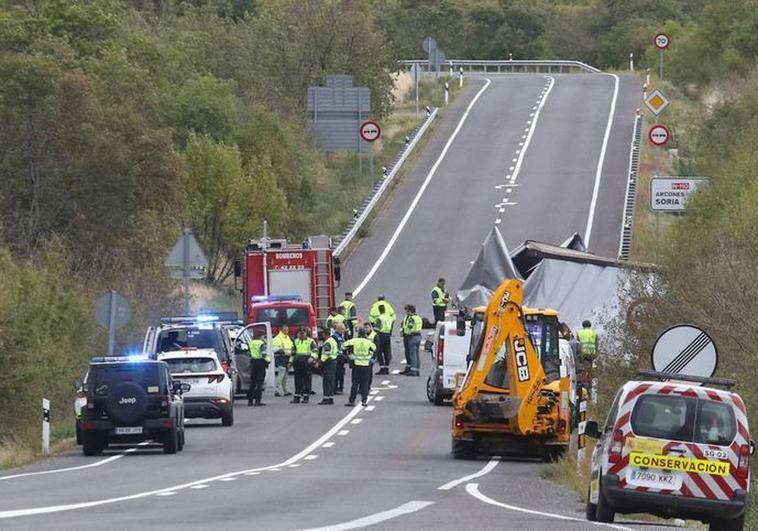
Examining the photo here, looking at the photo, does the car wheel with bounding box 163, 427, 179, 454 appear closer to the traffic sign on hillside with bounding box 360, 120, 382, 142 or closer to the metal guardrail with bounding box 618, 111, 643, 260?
the metal guardrail with bounding box 618, 111, 643, 260

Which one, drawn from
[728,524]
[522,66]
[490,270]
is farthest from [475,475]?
[522,66]

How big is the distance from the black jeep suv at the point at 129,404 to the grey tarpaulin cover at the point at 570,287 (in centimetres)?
1511

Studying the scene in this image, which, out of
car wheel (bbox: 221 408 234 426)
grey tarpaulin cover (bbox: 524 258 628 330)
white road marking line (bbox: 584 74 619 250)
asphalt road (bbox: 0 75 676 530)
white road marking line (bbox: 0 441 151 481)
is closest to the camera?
asphalt road (bbox: 0 75 676 530)

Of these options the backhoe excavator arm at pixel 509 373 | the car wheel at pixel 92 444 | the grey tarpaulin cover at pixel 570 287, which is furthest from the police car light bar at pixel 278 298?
the backhoe excavator arm at pixel 509 373

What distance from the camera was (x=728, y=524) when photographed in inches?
748

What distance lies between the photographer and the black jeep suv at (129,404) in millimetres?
30016

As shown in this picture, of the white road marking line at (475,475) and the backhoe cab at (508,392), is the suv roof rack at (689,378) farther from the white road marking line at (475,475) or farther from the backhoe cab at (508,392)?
the backhoe cab at (508,392)

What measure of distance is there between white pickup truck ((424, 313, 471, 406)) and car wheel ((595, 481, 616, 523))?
17011 mm

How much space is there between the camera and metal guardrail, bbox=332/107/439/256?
59.2m

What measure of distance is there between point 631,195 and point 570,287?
1884 cm

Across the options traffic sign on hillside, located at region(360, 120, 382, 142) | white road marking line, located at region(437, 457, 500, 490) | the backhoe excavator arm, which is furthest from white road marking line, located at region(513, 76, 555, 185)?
the backhoe excavator arm

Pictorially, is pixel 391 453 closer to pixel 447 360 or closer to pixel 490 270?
pixel 447 360

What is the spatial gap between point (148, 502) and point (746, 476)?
6.29 metres

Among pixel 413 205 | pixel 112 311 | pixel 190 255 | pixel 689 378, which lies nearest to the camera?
pixel 689 378
